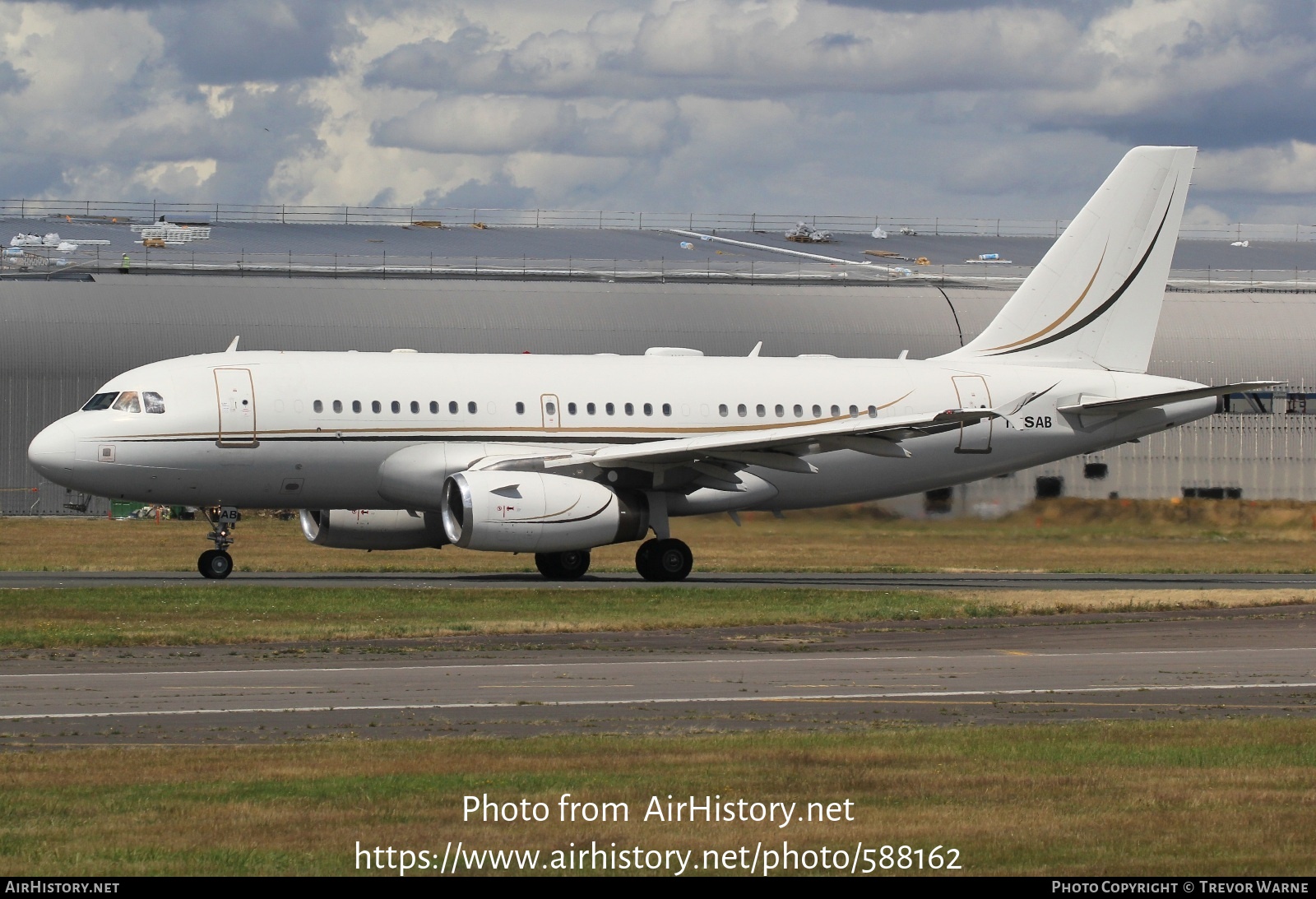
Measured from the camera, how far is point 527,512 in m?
31.7

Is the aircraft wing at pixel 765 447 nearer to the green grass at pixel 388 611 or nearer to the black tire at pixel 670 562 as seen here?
the black tire at pixel 670 562

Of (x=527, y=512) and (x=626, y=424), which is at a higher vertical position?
(x=626, y=424)

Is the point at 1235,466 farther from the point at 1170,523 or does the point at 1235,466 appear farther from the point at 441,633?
the point at 441,633

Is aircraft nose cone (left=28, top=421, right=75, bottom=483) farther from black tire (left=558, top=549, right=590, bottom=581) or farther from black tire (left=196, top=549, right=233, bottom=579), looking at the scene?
black tire (left=558, top=549, right=590, bottom=581)

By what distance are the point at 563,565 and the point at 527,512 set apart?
4053mm

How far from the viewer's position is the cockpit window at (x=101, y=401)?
109ft

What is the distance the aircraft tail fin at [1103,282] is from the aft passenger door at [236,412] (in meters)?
15.5

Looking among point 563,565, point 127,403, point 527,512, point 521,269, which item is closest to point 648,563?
point 563,565

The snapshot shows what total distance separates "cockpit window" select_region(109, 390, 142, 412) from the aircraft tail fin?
1740 centimetres

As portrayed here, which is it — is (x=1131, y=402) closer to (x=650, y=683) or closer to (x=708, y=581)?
(x=708, y=581)

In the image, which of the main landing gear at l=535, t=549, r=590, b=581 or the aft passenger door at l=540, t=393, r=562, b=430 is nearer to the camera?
the aft passenger door at l=540, t=393, r=562, b=430

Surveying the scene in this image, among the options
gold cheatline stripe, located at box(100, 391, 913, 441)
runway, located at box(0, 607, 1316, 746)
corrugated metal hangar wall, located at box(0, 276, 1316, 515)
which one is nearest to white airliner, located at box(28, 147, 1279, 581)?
gold cheatline stripe, located at box(100, 391, 913, 441)

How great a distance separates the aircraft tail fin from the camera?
39625mm

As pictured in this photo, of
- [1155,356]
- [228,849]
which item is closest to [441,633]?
[228,849]
